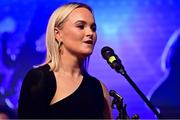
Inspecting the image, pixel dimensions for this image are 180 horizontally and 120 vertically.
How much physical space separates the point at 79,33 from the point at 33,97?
256 millimetres

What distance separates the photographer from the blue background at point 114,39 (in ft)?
6.02

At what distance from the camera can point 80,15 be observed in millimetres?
1215

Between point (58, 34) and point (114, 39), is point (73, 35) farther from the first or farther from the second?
point (114, 39)

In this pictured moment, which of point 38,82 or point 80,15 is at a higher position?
point 80,15

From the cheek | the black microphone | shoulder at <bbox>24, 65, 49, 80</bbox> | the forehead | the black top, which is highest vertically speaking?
the forehead

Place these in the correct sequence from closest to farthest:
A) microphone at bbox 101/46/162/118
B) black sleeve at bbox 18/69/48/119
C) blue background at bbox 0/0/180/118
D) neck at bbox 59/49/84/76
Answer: microphone at bbox 101/46/162/118
black sleeve at bbox 18/69/48/119
neck at bbox 59/49/84/76
blue background at bbox 0/0/180/118

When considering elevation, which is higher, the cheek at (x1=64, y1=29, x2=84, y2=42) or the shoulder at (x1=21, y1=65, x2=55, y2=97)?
the cheek at (x1=64, y1=29, x2=84, y2=42)

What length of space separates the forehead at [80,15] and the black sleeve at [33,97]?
0.21 m

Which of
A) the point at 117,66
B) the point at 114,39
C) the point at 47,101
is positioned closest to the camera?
the point at 117,66

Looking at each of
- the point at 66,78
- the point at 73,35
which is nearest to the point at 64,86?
the point at 66,78

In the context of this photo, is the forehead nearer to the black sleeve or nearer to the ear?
the ear

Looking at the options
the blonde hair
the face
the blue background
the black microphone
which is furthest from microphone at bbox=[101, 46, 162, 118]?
the blue background

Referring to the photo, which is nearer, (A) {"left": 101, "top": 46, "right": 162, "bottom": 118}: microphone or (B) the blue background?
(A) {"left": 101, "top": 46, "right": 162, "bottom": 118}: microphone

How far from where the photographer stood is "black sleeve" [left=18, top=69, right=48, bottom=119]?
1.12 meters
